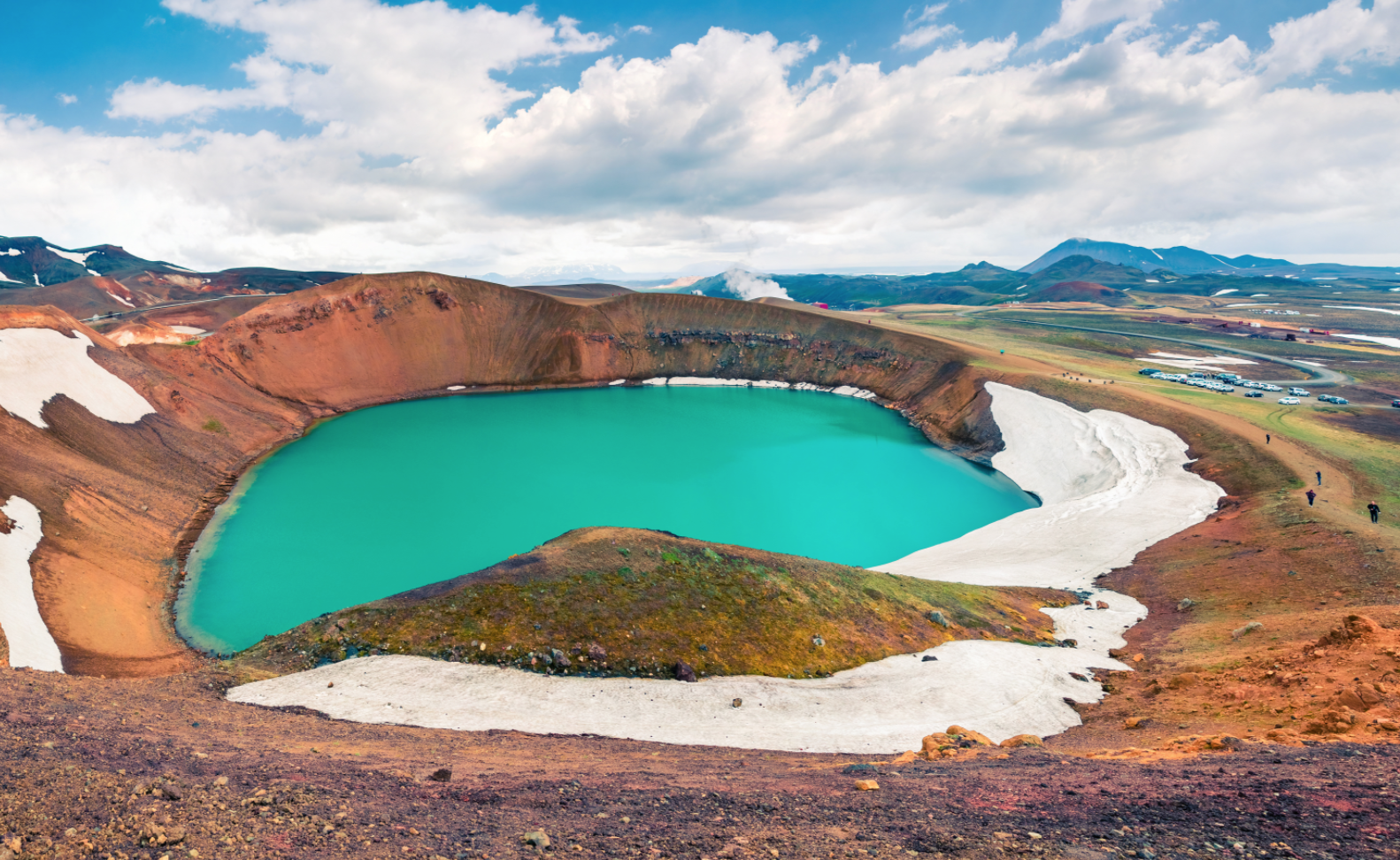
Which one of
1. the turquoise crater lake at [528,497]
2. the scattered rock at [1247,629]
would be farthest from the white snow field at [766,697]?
the turquoise crater lake at [528,497]

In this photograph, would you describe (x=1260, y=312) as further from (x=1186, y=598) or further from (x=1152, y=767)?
(x=1152, y=767)

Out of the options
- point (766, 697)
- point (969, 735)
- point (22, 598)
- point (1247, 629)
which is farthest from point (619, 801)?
point (22, 598)

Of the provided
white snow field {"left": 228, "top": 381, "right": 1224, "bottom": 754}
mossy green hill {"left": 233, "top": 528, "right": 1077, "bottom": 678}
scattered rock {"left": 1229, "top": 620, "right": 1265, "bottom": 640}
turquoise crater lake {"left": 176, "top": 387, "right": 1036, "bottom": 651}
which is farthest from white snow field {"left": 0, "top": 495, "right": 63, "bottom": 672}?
scattered rock {"left": 1229, "top": 620, "right": 1265, "bottom": 640}

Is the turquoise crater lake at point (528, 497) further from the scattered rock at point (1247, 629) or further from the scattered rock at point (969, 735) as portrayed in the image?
the scattered rock at point (969, 735)

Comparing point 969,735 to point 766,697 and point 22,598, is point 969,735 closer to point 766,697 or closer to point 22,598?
point 766,697

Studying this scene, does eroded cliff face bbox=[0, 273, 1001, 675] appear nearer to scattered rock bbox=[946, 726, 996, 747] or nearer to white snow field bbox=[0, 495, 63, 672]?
white snow field bbox=[0, 495, 63, 672]

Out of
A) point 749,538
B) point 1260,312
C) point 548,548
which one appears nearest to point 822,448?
point 749,538
